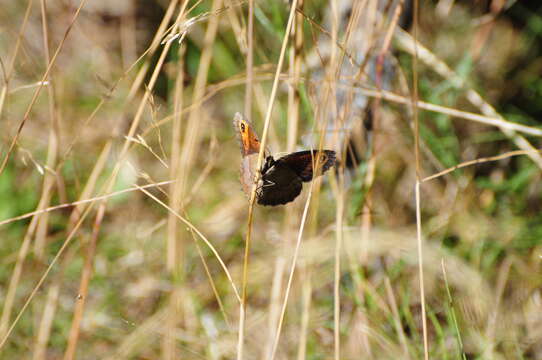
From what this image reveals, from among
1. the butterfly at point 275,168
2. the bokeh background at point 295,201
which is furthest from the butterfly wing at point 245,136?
the bokeh background at point 295,201

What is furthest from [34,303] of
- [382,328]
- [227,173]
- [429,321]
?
[429,321]

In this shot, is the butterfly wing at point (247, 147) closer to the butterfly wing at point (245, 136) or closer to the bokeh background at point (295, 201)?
the butterfly wing at point (245, 136)

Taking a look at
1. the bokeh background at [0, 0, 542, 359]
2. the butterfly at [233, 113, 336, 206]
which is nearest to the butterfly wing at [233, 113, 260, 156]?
the butterfly at [233, 113, 336, 206]

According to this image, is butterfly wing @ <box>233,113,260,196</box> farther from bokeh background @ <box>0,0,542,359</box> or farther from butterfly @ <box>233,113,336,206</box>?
bokeh background @ <box>0,0,542,359</box>

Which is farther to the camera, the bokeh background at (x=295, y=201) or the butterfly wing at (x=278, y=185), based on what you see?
the bokeh background at (x=295, y=201)

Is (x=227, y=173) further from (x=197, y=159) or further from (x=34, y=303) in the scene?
(x=34, y=303)

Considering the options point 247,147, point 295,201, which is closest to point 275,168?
point 247,147

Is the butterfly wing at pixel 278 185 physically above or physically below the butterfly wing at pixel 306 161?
below
